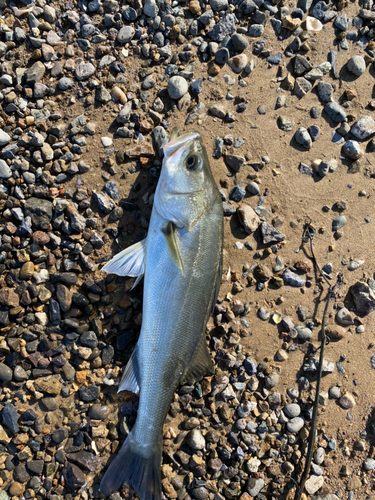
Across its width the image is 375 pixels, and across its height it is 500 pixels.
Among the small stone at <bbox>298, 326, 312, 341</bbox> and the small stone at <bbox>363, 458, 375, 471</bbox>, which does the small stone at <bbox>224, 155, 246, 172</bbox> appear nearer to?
the small stone at <bbox>298, 326, 312, 341</bbox>

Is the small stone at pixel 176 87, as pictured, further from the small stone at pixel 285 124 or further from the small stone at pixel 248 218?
the small stone at pixel 248 218

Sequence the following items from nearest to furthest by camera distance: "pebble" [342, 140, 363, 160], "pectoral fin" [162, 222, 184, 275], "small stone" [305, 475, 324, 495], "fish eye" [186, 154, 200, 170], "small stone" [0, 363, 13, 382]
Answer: "pectoral fin" [162, 222, 184, 275], "fish eye" [186, 154, 200, 170], "small stone" [0, 363, 13, 382], "small stone" [305, 475, 324, 495], "pebble" [342, 140, 363, 160]

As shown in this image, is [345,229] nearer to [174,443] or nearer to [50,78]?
→ [174,443]

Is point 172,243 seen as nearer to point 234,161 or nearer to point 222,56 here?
point 234,161

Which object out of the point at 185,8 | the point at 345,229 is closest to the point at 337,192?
the point at 345,229

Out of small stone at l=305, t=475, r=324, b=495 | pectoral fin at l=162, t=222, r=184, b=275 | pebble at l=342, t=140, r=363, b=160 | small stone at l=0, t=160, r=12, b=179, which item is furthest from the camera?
pebble at l=342, t=140, r=363, b=160

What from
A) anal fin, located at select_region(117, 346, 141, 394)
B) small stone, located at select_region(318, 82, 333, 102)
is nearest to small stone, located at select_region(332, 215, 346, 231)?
small stone, located at select_region(318, 82, 333, 102)

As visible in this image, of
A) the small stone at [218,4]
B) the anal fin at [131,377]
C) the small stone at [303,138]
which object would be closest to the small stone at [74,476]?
the anal fin at [131,377]

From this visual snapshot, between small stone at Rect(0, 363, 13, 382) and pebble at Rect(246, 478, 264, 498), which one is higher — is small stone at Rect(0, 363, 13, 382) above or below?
above
